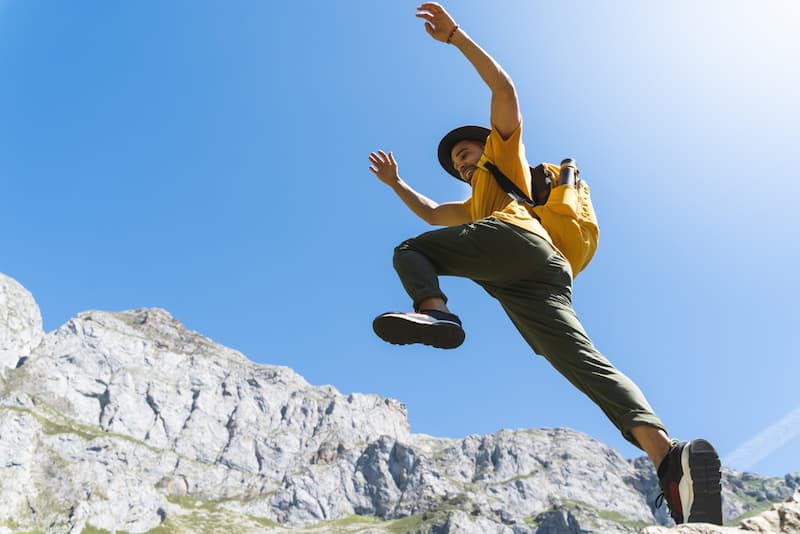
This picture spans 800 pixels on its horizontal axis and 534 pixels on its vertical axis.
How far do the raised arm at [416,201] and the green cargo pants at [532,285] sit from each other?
67.0 inches

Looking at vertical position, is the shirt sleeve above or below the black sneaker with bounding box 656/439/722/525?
above

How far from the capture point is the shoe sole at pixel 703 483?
4.14 metres

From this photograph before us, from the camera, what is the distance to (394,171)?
7.66 m

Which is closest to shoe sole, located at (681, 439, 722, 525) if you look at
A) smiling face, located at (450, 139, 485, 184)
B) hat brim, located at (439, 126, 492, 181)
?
smiling face, located at (450, 139, 485, 184)

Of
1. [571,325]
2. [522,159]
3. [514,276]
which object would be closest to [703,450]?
[571,325]

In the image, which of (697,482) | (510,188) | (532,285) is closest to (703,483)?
(697,482)

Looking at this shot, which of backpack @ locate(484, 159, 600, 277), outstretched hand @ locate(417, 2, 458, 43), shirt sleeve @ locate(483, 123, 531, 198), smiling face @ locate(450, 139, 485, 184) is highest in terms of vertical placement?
outstretched hand @ locate(417, 2, 458, 43)

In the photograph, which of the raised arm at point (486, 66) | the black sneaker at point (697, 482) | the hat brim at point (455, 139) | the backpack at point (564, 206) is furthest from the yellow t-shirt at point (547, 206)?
the black sneaker at point (697, 482)

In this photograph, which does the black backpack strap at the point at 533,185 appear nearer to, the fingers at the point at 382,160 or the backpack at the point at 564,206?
the backpack at the point at 564,206

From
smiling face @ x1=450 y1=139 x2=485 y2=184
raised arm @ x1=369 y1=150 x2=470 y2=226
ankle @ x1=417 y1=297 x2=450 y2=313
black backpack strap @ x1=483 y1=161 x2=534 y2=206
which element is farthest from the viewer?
raised arm @ x1=369 y1=150 x2=470 y2=226

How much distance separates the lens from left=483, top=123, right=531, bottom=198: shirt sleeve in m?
5.54

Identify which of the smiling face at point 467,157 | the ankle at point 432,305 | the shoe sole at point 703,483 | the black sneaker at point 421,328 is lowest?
the shoe sole at point 703,483

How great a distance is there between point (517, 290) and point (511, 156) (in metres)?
1.19

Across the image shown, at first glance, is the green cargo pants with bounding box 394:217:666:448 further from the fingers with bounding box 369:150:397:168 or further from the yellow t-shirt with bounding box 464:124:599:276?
the fingers with bounding box 369:150:397:168
